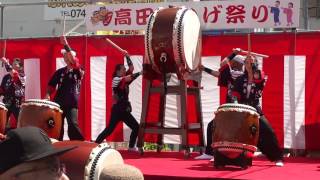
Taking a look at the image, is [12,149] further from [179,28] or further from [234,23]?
[234,23]

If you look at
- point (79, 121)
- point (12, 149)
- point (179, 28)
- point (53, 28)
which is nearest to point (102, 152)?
point (12, 149)

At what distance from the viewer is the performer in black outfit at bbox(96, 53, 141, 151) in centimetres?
704

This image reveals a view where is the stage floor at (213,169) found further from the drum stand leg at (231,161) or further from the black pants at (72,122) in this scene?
the black pants at (72,122)

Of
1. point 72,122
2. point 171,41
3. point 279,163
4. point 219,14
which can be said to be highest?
point 219,14

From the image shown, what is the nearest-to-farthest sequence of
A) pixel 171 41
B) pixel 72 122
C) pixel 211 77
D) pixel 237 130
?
1. pixel 237 130
2. pixel 171 41
3. pixel 72 122
4. pixel 211 77

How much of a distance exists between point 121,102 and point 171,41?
4.61 feet

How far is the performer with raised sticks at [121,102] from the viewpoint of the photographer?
277 inches

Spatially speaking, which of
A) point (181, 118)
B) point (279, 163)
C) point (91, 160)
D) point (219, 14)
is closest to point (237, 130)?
point (279, 163)

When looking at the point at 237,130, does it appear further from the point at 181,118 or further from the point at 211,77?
the point at 211,77

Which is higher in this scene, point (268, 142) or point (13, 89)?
point (13, 89)

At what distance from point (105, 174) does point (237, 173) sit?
10.1 ft

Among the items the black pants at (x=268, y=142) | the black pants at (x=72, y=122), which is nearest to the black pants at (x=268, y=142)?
the black pants at (x=268, y=142)

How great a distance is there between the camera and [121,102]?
712cm

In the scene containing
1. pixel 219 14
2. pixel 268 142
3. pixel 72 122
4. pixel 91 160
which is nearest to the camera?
pixel 91 160
